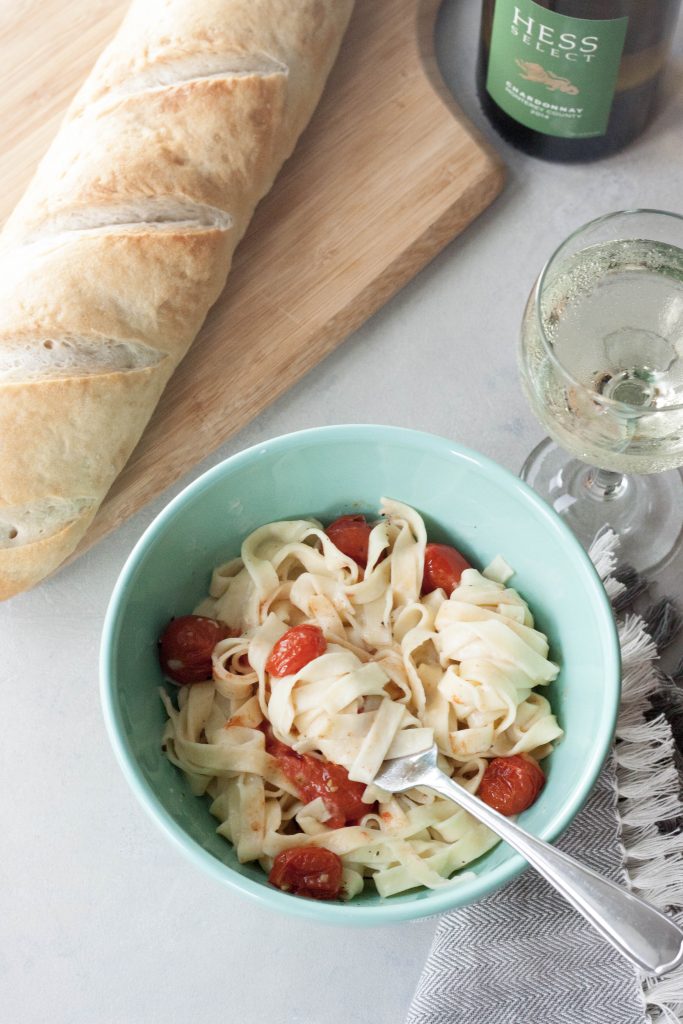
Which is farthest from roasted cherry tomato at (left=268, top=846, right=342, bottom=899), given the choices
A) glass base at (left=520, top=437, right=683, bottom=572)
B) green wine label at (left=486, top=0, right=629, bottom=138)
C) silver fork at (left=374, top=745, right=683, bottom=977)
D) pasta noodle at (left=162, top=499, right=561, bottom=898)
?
green wine label at (left=486, top=0, right=629, bottom=138)

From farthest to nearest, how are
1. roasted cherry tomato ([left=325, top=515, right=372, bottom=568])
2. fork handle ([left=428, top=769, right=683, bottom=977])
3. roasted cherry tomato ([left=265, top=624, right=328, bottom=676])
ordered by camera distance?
roasted cherry tomato ([left=325, top=515, right=372, bottom=568])
roasted cherry tomato ([left=265, top=624, right=328, bottom=676])
fork handle ([left=428, top=769, right=683, bottom=977])

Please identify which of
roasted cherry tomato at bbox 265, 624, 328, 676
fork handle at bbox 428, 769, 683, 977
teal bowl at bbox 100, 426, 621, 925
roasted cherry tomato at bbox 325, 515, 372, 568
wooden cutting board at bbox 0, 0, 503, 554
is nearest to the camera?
fork handle at bbox 428, 769, 683, 977

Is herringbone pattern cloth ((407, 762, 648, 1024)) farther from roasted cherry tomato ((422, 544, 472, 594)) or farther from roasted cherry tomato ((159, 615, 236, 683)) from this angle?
roasted cherry tomato ((159, 615, 236, 683))

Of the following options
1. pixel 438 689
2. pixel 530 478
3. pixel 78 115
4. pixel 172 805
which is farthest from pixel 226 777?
pixel 78 115

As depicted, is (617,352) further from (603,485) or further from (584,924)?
(584,924)

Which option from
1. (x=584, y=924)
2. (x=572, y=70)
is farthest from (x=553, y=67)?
(x=584, y=924)

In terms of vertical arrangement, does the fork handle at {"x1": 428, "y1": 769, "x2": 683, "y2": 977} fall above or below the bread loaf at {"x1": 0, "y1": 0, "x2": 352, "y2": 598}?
below

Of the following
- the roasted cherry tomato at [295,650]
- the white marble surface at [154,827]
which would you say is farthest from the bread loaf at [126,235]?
the roasted cherry tomato at [295,650]

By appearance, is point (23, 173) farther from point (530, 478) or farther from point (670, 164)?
point (670, 164)
